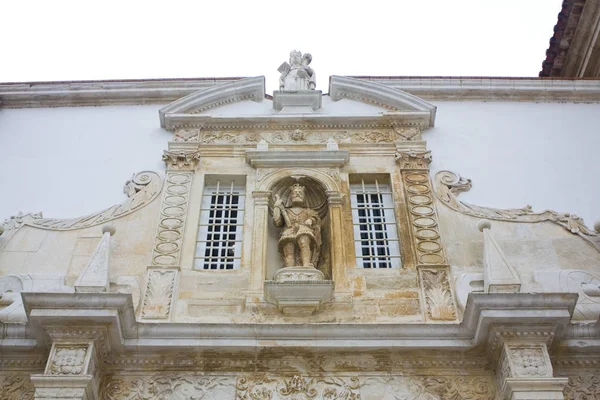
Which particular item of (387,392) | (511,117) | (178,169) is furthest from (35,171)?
(511,117)

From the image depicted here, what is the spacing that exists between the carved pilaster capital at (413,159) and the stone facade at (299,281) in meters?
0.03

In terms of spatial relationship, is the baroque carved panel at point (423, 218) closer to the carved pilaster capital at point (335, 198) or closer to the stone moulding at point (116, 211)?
the carved pilaster capital at point (335, 198)

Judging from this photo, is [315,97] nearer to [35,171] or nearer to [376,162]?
[376,162]

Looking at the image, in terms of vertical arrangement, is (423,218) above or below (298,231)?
above

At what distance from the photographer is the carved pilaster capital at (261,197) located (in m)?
9.60

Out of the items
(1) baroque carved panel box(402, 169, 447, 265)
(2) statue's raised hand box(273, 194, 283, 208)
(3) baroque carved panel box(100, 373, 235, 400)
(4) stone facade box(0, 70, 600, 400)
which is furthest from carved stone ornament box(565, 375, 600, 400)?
(2) statue's raised hand box(273, 194, 283, 208)

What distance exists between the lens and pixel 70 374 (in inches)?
280

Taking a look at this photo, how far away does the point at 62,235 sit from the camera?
927cm

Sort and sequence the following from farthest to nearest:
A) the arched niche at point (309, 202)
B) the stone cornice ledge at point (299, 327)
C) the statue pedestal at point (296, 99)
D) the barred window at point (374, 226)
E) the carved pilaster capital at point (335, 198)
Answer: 1. the statue pedestal at point (296, 99)
2. the carved pilaster capital at point (335, 198)
3. the barred window at point (374, 226)
4. the arched niche at point (309, 202)
5. the stone cornice ledge at point (299, 327)

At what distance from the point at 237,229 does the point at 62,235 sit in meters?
2.17

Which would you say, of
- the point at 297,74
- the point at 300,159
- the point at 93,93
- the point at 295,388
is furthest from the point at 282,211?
the point at 93,93

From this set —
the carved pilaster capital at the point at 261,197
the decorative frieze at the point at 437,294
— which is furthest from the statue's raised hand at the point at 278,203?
the decorative frieze at the point at 437,294

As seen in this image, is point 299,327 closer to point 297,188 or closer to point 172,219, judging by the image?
point 297,188

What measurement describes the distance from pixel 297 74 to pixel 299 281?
187 inches
